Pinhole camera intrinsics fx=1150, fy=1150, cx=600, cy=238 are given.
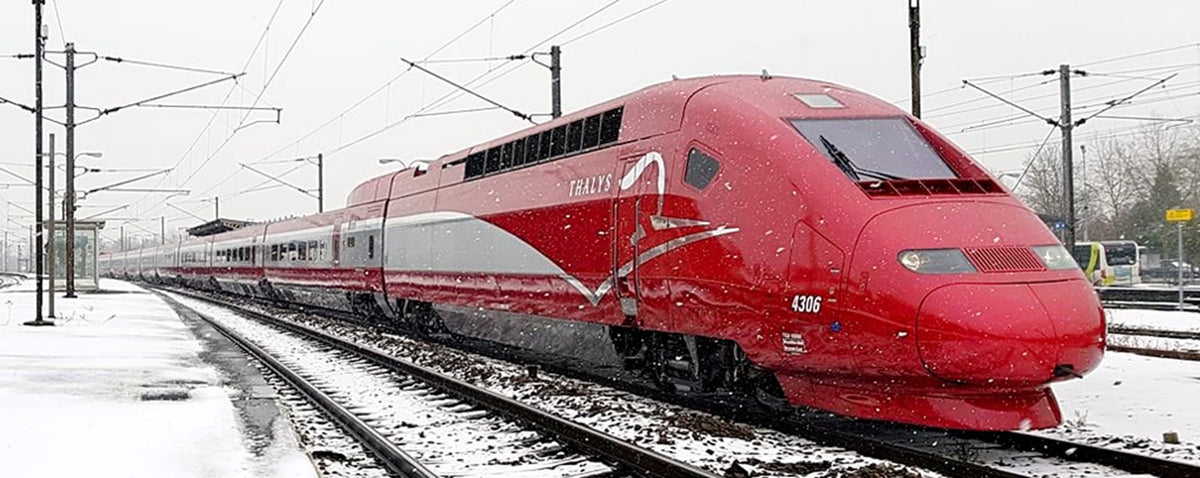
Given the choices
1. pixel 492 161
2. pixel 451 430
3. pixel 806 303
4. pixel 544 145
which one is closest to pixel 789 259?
pixel 806 303

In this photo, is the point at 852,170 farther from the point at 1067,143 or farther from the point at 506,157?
the point at 1067,143

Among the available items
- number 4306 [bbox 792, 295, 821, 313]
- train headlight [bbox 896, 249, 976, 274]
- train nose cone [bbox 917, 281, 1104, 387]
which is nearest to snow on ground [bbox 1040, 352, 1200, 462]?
train nose cone [bbox 917, 281, 1104, 387]

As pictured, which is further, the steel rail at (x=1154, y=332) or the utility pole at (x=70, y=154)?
the utility pole at (x=70, y=154)

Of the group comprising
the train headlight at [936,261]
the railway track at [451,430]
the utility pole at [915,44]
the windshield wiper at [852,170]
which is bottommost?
the railway track at [451,430]

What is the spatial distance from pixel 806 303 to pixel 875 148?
5.53ft

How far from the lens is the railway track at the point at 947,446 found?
7594 mm

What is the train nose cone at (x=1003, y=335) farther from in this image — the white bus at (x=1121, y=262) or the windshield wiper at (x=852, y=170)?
the white bus at (x=1121, y=262)

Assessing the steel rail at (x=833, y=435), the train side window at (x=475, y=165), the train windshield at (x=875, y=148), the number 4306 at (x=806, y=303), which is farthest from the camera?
the train side window at (x=475, y=165)

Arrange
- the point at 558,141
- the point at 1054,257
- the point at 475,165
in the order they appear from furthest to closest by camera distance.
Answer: the point at 475,165
the point at 558,141
the point at 1054,257

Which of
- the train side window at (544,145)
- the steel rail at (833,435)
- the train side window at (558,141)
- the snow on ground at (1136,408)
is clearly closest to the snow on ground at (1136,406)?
the snow on ground at (1136,408)

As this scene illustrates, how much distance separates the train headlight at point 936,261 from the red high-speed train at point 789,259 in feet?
0.05

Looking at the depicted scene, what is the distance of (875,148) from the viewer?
9.63 meters

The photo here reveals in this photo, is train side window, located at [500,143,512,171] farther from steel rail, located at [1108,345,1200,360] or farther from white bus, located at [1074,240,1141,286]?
white bus, located at [1074,240,1141,286]

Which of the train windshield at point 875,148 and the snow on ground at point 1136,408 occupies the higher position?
the train windshield at point 875,148
